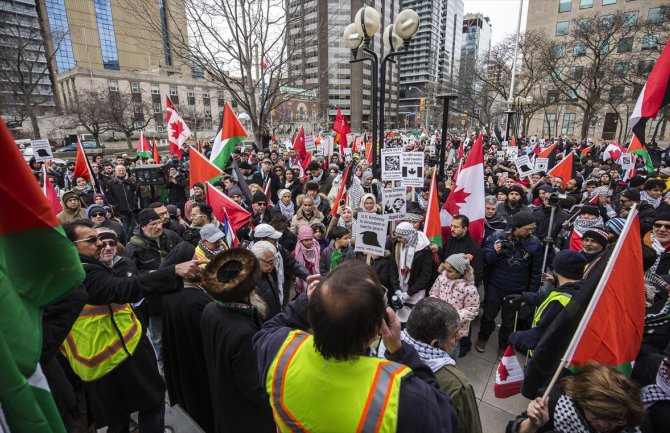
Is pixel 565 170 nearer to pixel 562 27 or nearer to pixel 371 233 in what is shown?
pixel 371 233

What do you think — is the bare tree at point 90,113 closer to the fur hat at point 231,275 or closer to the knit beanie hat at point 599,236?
the fur hat at point 231,275

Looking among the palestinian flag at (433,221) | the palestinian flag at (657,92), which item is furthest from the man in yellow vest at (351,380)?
the palestinian flag at (433,221)

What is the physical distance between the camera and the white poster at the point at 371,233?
3.83m

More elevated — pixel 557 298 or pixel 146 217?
pixel 146 217

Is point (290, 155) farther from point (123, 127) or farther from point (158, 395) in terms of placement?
point (123, 127)

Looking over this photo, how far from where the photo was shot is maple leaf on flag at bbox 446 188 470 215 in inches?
208

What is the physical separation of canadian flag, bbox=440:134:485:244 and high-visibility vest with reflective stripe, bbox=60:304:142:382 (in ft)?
14.5

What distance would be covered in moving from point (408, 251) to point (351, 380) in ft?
9.51

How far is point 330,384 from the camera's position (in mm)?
1382

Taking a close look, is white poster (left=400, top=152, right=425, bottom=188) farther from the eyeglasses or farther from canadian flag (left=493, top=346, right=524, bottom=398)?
the eyeglasses

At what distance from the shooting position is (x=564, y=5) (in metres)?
45.3

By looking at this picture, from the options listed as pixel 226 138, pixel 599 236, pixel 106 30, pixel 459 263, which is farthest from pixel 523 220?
pixel 106 30

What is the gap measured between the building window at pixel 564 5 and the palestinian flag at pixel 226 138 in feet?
182

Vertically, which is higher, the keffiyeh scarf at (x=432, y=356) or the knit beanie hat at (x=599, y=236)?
the knit beanie hat at (x=599, y=236)
